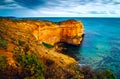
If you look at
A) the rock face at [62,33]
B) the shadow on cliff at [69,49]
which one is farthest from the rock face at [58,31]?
the shadow on cliff at [69,49]

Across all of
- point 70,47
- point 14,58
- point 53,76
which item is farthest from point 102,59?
point 53,76

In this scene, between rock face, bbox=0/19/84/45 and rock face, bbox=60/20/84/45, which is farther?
rock face, bbox=60/20/84/45

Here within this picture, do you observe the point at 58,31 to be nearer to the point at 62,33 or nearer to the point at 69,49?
the point at 62,33

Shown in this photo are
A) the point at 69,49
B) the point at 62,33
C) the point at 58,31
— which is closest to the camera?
the point at 69,49

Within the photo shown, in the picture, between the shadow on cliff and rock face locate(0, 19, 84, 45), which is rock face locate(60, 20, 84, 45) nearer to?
rock face locate(0, 19, 84, 45)

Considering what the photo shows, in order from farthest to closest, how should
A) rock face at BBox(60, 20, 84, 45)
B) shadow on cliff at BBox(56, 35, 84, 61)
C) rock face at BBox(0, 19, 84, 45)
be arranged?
rock face at BBox(60, 20, 84, 45) < rock face at BBox(0, 19, 84, 45) < shadow on cliff at BBox(56, 35, 84, 61)

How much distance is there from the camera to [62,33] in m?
52.9

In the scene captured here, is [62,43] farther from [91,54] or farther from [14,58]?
[14,58]

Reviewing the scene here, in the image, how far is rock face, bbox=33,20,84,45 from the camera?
4938cm

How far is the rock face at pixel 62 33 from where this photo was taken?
162ft

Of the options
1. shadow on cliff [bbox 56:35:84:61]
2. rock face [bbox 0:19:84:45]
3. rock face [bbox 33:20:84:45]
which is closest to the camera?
shadow on cliff [bbox 56:35:84:61]

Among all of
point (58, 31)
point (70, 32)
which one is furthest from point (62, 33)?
point (70, 32)

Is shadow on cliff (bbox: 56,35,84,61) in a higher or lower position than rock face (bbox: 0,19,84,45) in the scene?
lower

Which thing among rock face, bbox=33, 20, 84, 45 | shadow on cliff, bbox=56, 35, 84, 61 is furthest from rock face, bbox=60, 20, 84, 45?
shadow on cliff, bbox=56, 35, 84, 61
